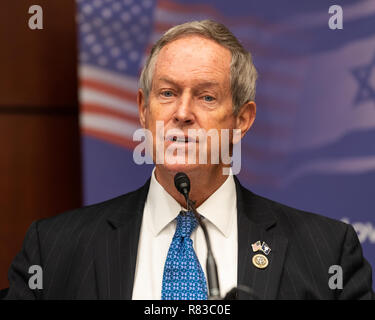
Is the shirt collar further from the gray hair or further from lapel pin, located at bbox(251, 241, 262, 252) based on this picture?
the gray hair

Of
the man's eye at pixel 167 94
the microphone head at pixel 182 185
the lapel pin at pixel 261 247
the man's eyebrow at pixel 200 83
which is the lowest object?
the lapel pin at pixel 261 247

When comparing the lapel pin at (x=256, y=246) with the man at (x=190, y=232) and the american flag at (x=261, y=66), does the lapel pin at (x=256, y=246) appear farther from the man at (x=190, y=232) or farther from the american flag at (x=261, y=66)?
the american flag at (x=261, y=66)

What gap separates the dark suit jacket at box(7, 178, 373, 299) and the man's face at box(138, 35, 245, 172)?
0.26 m

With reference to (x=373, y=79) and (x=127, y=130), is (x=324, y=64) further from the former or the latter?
(x=127, y=130)

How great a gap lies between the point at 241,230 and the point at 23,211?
1.57m

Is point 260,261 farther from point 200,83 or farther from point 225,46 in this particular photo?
point 225,46

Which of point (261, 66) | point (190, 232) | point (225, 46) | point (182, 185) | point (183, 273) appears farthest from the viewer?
point (261, 66)

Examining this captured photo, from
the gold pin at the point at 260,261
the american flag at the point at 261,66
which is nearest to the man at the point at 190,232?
the gold pin at the point at 260,261

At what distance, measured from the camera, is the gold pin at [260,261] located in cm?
183

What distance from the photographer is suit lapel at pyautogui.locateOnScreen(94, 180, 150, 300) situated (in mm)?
1816

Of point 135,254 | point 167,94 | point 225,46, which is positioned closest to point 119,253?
point 135,254

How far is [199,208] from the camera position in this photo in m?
2.00

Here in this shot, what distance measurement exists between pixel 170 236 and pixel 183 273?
17 cm
